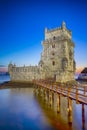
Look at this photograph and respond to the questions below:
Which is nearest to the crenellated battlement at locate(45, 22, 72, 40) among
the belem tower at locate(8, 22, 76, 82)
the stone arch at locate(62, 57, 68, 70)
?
the belem tower at locate(8, 22, 76, 82)

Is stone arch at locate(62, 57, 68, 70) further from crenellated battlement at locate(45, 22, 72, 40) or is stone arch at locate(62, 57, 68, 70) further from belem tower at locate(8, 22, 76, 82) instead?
crenellated battlement at locate(45, 22, 72, 40)

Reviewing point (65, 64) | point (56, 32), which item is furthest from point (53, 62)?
point (56, 32)

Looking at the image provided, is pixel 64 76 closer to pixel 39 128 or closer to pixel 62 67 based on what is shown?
pixel 62 67

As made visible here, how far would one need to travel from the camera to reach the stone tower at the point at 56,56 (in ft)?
123

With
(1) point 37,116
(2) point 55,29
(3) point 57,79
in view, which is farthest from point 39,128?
(2) point 55,29

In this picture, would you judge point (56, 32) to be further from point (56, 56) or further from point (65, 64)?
point (65, 64)

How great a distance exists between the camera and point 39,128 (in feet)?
38.6

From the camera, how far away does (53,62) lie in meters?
39.4

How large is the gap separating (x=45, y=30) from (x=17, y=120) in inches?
1239

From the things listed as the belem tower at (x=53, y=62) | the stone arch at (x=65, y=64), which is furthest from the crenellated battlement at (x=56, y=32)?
the stone arch at (x=65, y=64)

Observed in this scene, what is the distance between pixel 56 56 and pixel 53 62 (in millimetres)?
1578

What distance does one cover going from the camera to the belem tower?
37656 millimetres

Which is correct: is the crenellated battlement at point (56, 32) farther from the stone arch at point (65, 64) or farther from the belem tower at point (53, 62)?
the stone arch at point (65, 64)

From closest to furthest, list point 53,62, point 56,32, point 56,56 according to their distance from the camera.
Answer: point 56,56, point 53,62, point 56,32
